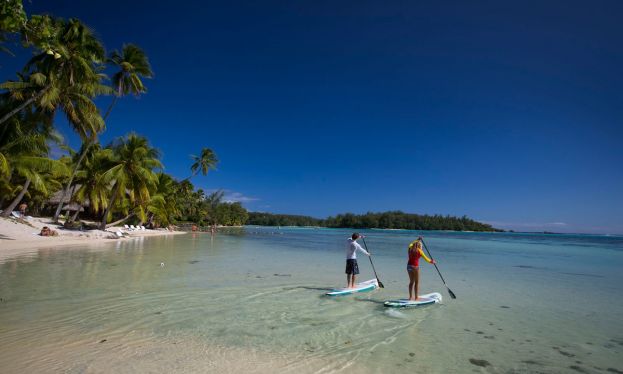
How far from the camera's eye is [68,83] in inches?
749

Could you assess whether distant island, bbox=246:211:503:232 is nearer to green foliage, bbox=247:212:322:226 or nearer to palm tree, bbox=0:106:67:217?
green foliage, bbox=247:212:322:226

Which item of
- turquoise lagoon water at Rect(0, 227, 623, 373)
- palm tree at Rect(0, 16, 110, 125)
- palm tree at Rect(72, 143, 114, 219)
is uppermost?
palm tree at Rect(0, 16, 110, 125)

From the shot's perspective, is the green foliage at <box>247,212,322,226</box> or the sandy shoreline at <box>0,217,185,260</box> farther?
the green foliage at <box>247,212,322,226</box>

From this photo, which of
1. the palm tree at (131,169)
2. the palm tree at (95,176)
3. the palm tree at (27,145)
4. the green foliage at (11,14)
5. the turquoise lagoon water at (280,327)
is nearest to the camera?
the green foliage at (11,14)

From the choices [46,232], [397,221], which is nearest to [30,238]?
[46,232]

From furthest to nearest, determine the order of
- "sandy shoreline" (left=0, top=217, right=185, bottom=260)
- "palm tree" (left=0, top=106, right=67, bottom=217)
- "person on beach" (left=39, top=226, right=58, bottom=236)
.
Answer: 1. "person on beach" (left=39, top=226, right=58, bottom=236)
2. "palm tree" (left=0, top=106, right=67, bottom=217)
3. "sandy shoreline" (left=0, top=217, right=185, bottom=260)

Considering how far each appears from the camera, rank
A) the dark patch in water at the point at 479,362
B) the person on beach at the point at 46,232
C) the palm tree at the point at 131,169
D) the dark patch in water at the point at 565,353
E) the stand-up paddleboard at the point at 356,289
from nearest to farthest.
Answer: the dark patch in water at the point at 479,362, the dark patch in water at the point at 565,353, the stand-up paddleboard at the point at 356,289, the person on beach at the point at 46,232, the palm tree at the point at 131,169

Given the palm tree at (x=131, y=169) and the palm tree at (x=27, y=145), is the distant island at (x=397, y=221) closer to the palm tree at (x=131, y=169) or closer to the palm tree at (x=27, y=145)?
the palm tree at (x=131, y=169)

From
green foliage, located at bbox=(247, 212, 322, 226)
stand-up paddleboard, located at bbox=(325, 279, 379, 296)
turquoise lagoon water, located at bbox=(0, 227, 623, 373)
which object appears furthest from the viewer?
green foliage, located at bbox=(247, 212, 322, 226)

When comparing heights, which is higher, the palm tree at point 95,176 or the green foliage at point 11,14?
the palm tree at point 95,176

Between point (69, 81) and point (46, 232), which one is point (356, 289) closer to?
point (69, 81)

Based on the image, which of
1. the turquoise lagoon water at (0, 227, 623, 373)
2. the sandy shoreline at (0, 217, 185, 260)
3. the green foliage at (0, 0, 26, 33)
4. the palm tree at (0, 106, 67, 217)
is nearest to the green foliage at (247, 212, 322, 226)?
the sandy shoreline at (0, 217, 185, 260)

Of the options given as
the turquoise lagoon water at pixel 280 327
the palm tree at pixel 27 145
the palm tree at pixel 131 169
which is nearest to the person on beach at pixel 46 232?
the palm tree at pixel 27 145

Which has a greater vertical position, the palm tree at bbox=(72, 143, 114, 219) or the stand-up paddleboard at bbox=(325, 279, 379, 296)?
the palm tree at bbox=(72, 143, 114, 219)
